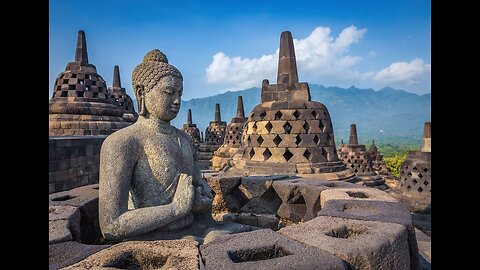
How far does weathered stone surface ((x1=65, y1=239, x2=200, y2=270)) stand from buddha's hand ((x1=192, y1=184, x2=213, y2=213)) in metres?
0.48

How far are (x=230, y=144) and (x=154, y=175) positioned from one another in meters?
10.8

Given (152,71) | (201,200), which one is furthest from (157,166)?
(152,71)

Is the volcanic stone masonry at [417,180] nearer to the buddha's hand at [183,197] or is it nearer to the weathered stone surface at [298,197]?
the weathered stone surface at [298,197]

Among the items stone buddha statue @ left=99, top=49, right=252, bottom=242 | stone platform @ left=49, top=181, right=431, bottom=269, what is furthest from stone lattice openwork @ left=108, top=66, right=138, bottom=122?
stone platform @ left=49, top=181, right=431, bottom=269

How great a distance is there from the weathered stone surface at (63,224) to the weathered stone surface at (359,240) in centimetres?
134

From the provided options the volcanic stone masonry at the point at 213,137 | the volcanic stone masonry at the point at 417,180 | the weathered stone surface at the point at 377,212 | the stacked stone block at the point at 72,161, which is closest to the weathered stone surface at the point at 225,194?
the weathered stone surface at the point at 377,212

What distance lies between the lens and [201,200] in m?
2.12

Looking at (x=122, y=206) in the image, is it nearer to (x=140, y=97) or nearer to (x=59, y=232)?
(x=59, y=232)

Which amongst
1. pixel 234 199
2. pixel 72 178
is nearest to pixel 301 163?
pixel 234 199

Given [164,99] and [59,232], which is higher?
[164,99]

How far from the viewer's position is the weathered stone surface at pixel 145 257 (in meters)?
1.40

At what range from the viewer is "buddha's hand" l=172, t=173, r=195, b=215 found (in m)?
1.92
